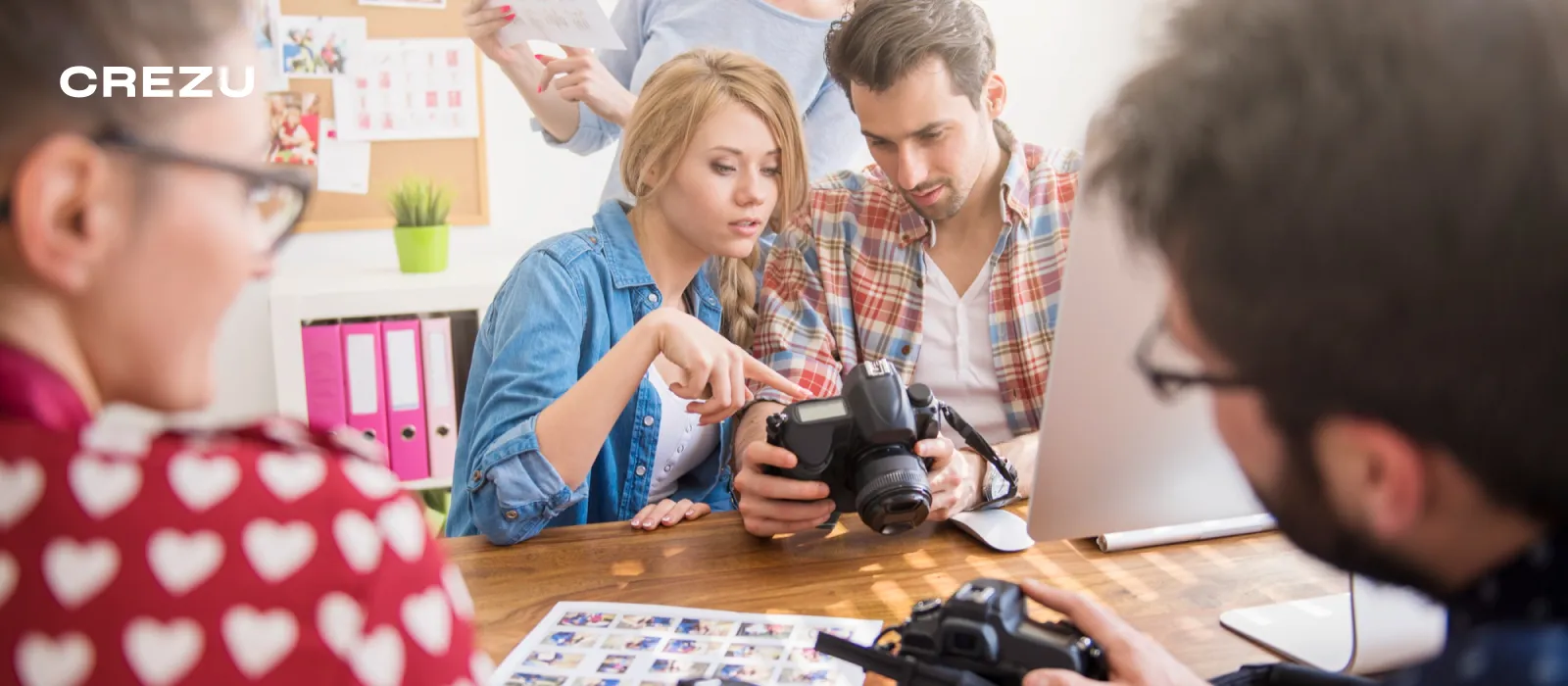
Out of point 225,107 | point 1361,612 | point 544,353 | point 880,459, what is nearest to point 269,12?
point 544,353

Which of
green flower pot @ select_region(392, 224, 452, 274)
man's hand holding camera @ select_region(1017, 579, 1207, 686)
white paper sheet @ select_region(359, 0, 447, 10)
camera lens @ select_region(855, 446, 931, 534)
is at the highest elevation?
white paper sheet @ select_region(359, 0, 447, 10)

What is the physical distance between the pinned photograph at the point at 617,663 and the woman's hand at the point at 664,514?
312 millimetres

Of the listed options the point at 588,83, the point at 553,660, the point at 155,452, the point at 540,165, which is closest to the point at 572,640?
the point at 553,660

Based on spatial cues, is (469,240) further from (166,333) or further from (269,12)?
(166,333)

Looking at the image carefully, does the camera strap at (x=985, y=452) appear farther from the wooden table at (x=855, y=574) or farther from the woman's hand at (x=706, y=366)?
the woman's hand at (x=706, y=366)

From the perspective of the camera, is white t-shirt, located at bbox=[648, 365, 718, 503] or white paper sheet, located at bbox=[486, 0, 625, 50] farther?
white paper sheet, located at bbox=[486, 0, 625, 50]

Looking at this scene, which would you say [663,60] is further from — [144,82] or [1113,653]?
[144,82]

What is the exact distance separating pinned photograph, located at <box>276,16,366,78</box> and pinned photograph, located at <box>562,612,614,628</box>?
6.93ft

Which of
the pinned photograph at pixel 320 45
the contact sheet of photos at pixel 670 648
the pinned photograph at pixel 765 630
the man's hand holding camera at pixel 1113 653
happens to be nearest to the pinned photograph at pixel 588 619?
the contact sheet of photos at pixel 670 648

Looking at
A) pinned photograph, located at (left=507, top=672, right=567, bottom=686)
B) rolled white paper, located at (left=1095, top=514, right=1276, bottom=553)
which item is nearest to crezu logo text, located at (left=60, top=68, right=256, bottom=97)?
pinned photograph, located at (left=507, top=672, right=567, bottom=686)

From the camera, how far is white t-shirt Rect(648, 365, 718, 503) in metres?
1.53

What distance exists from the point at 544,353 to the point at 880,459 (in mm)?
505

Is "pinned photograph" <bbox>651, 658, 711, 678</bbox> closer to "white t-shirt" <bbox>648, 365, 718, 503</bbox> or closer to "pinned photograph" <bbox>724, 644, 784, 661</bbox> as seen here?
"pinned photograph" <bbox>724, 644, 784, 661</bbox>

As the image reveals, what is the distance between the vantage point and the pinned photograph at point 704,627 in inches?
37.6
